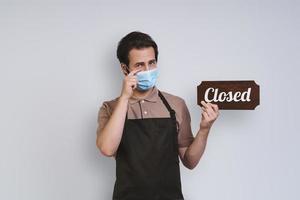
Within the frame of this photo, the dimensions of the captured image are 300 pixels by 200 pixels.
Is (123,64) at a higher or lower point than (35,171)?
higher

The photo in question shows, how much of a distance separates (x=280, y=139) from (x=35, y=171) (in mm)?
1095

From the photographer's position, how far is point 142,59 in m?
1.38

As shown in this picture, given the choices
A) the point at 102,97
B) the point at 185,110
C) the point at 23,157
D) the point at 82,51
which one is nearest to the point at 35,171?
the point at 23,157

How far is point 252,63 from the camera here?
167 centimetres

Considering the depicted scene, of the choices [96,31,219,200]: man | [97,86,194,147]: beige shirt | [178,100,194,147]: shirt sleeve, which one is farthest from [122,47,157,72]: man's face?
[178,100,194,147]: shirt sleeve

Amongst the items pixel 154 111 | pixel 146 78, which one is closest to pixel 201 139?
pixel 154 111

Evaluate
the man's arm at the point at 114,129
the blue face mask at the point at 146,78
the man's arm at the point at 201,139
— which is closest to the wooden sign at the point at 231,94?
the man's arm at the point at 201,139

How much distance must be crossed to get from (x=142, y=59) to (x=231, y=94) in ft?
1.21

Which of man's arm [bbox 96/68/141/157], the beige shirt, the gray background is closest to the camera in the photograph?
man's arm [bbox 96/68/141/157]

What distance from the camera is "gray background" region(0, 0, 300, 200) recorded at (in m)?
1.67

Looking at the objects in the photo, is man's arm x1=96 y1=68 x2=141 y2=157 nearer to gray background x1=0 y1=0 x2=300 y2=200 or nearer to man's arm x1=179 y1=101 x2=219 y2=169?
man's arm x1=179 y1=101 x2=219 y2=169

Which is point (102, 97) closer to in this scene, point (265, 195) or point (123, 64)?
point (123, 64)

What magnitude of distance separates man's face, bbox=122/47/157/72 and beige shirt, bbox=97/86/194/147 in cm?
12

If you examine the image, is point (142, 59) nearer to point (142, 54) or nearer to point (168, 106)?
point (142, 54)
